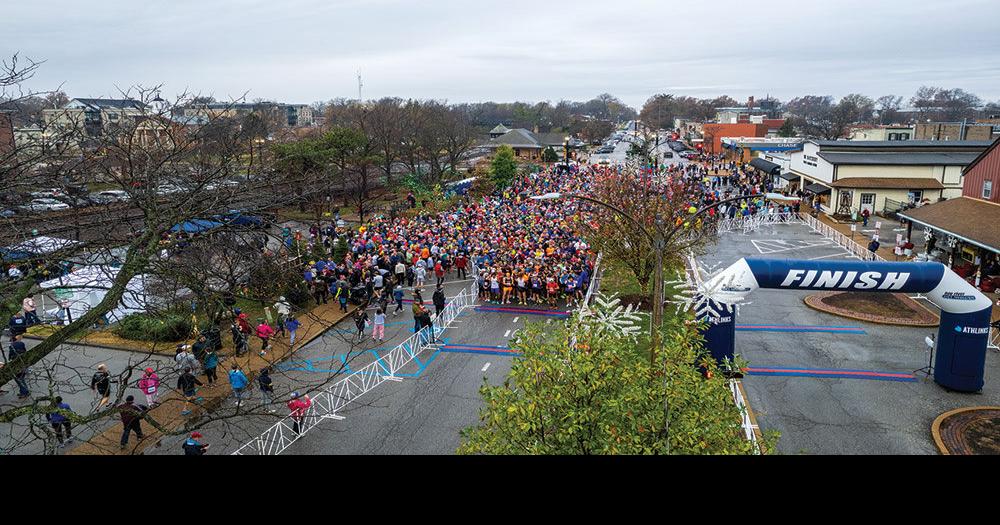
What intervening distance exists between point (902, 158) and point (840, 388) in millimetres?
34174

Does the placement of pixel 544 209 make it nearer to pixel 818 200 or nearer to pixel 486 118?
pixel 818 200

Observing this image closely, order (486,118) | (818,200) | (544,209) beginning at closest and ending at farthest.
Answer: (544,209)
(818,200)
(486,118)

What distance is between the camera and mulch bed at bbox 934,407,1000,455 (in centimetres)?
1196

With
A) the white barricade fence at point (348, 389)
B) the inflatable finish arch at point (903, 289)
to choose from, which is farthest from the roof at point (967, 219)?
the white barricade fence at point (348, 389)

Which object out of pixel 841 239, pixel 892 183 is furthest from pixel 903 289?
pixel 892 183

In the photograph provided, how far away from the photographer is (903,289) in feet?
46.8

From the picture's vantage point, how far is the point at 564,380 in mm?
6660

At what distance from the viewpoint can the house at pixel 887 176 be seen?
3941cm

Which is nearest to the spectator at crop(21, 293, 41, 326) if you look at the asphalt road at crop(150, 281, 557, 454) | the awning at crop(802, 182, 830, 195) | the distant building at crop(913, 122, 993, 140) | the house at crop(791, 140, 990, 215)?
the asphalt road at crop(150, 281, 557, 454)

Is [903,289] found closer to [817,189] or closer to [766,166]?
[817,189]

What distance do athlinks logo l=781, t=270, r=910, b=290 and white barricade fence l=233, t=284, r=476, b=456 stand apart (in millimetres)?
10076

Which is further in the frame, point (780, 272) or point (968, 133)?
point (968, 133)

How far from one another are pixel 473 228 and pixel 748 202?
21.2 meters
